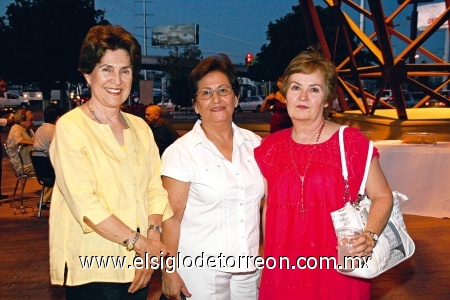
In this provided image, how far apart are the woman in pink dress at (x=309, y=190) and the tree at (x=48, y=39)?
30.6m

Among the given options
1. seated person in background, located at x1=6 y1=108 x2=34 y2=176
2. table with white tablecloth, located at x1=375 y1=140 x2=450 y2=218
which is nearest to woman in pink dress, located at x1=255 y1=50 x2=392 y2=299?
table with white tablecloth, located at x1=375 y1=140 x2=450 y2=218

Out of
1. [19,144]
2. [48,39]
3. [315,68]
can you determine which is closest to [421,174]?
[315,68]

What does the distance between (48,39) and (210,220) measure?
3131 centimetres

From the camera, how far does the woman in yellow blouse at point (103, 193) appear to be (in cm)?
226

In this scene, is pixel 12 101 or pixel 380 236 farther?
pixel 12 101

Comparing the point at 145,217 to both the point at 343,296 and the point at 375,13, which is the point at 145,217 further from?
the point at 375,13

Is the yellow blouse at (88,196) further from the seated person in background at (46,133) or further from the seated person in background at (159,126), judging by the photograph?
the seated person in background at (159,126)

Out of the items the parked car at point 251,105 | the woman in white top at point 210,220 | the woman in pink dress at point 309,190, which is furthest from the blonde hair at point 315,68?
the parked car at point 251,105

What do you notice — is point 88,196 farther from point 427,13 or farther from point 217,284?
point 427,13

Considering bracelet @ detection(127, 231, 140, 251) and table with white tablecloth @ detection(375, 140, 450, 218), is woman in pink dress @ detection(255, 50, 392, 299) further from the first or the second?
table with white tablecloth @ detection(375, 140, 450, 218)

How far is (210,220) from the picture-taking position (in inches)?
107

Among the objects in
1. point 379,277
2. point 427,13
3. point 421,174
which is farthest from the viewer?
point 427,13

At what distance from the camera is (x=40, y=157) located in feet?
24.4

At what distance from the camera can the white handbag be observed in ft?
7.53
